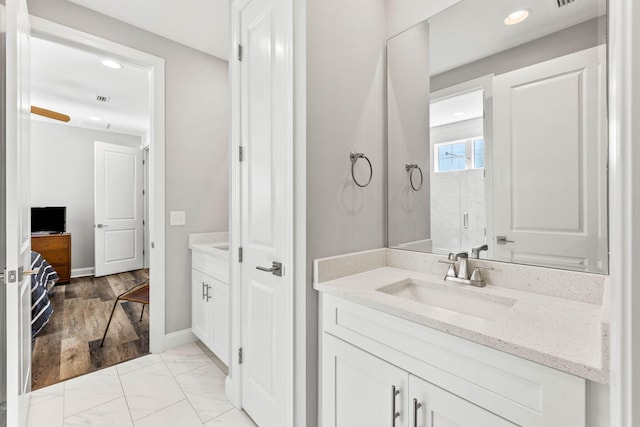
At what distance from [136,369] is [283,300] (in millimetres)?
1585

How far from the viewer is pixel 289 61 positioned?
1364mm

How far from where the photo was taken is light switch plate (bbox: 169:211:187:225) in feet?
8.35

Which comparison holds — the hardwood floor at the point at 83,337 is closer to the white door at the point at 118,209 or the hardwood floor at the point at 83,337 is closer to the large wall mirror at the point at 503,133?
the white door at the point at 118,209

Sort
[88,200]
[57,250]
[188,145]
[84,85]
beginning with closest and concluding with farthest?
[188,145] < [84,85] < [57,250] < [88,200]

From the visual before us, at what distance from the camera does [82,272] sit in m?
5.17

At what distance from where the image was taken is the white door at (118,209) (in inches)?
194

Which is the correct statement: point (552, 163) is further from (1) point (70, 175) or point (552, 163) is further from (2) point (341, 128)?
(1) point (70, 175)

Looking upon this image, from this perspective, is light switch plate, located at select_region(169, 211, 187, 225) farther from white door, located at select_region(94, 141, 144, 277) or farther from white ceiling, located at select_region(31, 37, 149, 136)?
white door, located at select_region(94, 141, 144, 277)

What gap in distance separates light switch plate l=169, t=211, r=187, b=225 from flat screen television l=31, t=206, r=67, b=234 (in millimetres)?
3662

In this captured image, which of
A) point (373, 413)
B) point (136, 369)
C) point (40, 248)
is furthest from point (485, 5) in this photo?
point (40, 248)

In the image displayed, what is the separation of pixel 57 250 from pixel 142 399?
160 inches

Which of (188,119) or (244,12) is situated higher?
(244,12)

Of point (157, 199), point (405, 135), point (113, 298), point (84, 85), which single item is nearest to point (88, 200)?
point (113, 298)

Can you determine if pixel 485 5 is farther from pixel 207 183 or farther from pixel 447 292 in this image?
pixel 207 183
